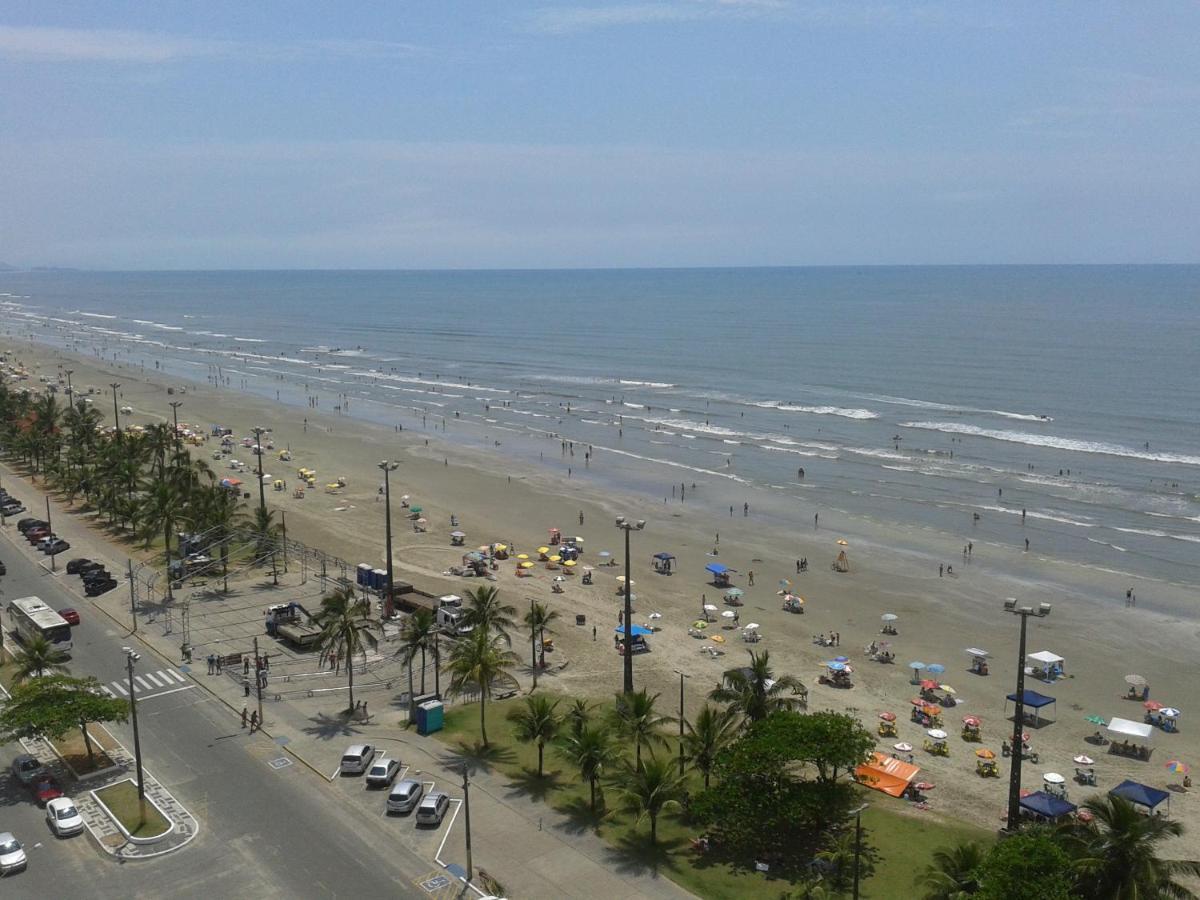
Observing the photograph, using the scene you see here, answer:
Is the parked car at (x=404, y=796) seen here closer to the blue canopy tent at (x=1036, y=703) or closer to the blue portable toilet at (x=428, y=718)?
the blue portable toilet at (x=428, y=718)

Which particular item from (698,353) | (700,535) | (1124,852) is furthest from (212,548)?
(698,353)

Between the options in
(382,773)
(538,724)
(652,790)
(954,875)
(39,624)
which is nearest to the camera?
(954,875)

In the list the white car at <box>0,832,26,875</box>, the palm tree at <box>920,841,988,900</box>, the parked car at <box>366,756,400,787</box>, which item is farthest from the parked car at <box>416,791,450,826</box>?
the palm tree at <box>920,841,988,900</box>

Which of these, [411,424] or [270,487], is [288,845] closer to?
[270,487]

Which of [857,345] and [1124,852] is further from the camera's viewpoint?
[857,345]

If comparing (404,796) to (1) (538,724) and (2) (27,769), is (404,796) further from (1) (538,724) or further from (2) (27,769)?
(2) (27,769)

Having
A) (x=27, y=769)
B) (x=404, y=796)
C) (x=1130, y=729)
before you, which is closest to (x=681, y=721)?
(x=404, y=796)

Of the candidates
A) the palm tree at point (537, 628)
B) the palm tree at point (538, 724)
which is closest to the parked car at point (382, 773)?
the palm tree at point (538, 724)
